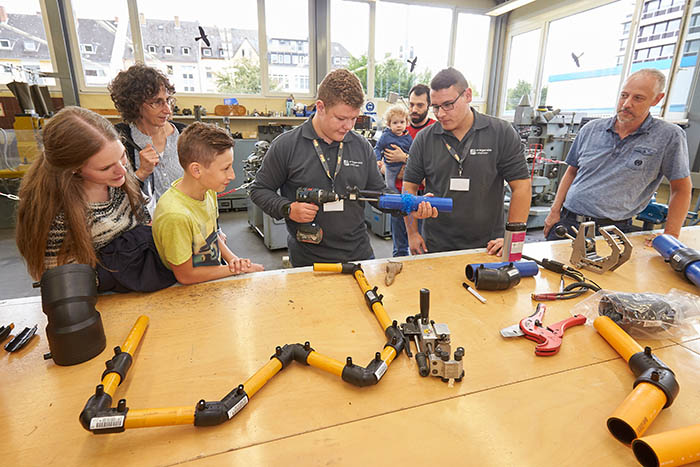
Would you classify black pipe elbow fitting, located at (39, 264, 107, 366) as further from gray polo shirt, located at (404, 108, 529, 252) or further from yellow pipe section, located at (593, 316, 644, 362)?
gray polo shirt, located at (404, 108, 529, 252)

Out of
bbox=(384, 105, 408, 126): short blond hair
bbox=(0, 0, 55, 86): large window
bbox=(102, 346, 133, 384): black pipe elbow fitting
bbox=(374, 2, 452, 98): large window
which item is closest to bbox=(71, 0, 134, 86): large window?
bbox=(0, 0, 55, 86): large window

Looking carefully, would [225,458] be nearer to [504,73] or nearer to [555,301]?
[555,301]

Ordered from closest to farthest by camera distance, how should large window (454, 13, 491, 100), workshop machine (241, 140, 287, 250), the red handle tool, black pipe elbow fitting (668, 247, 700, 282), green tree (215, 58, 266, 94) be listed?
the red handle tool → black pipe elbow fitting (668, 247, 700, 282) → workshop machine (241, 140, 287, 250) → green tree (215, 58, 266, 94) → large window (454, 13, 491, 100)

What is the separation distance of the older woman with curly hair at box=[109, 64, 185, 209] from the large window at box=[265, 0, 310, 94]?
212 inches

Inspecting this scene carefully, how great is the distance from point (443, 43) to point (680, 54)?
163 inches

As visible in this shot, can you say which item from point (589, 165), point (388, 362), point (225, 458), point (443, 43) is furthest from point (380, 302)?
point (443, 43)

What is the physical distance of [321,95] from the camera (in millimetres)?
1652

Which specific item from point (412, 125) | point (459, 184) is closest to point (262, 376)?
point (459, 184)

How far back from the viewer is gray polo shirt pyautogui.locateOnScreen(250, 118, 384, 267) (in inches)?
68.6

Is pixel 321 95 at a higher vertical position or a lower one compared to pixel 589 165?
higher

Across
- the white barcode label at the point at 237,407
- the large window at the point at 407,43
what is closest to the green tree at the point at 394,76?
the large window at the point at 407,43

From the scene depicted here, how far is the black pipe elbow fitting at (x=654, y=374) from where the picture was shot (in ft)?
2.48

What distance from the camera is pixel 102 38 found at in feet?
19.0

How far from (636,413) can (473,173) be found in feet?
4.44
